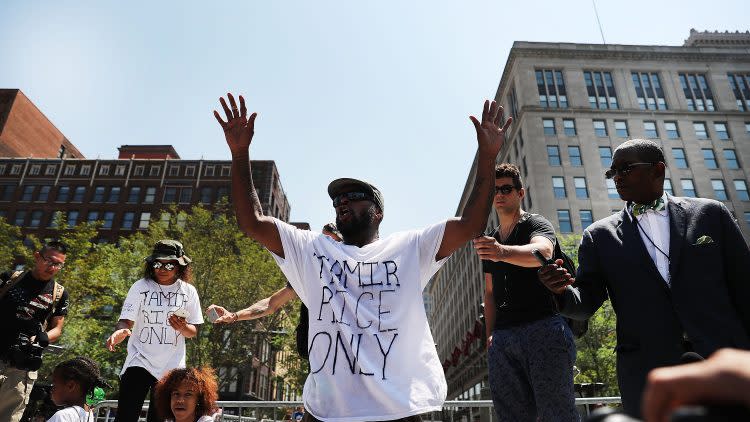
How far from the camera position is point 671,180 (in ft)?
146

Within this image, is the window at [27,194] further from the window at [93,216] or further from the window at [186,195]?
the window at [186,195]

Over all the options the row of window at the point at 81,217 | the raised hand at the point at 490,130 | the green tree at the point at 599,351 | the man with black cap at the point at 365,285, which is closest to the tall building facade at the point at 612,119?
the green tree at the point at 599,351

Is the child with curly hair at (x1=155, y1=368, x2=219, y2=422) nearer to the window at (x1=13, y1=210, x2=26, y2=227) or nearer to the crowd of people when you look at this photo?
the crowd of people

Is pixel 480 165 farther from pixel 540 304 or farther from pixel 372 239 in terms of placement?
pixel 540 304

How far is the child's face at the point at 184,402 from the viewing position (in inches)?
170

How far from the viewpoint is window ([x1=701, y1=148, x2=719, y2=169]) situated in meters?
45.8

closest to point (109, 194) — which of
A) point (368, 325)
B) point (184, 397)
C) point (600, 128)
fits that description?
point (600, 128)

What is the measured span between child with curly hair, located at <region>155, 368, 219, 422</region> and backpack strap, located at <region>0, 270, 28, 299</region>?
2.29 m

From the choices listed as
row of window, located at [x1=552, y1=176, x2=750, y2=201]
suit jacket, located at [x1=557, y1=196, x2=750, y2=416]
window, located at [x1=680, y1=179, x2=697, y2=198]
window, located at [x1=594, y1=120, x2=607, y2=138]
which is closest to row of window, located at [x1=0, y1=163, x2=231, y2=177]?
row of window, located at [x1=552, y1=176, x2=750, y2=201]

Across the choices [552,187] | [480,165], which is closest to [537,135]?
[552,187]

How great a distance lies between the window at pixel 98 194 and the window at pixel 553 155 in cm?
5608

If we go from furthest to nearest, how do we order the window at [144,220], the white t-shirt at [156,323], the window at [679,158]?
the window at [144,220] < the window at [679,158] < the white t-shirt at [156,323]

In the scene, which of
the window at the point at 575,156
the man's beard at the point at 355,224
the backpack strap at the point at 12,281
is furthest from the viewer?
the window at the point at 575,156

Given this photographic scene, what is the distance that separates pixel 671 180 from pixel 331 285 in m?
50.5
